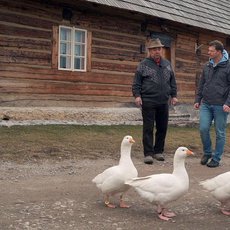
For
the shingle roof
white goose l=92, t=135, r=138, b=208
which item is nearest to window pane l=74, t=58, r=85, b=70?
the shingle roof

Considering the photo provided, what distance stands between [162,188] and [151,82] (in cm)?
289

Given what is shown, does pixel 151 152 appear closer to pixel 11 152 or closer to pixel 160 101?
pixel 160 101

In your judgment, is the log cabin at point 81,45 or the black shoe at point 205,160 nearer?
the black shoe at point 205,160

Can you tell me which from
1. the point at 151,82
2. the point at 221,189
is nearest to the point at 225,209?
the point at 221,189

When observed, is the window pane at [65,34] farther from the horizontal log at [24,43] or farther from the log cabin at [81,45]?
the horizontal log at [24,43]

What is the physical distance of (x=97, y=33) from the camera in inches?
467

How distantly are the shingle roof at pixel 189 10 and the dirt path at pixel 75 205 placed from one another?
5446mm

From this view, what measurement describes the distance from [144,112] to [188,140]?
2915mm

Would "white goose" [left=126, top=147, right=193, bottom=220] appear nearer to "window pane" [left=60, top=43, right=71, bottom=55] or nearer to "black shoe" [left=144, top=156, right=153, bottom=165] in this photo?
"black shoe" [left=144, top=156, right=153, bottom=165]

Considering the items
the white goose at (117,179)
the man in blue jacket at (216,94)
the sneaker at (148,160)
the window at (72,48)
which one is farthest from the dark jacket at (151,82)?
the window at (72,48)

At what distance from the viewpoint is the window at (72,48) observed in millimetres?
11242

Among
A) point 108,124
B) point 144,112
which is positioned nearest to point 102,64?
point 108,124

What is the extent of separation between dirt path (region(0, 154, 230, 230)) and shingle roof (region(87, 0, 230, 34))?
545cm

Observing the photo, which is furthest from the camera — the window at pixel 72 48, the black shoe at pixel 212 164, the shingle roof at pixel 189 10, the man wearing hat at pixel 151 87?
the shingle roof at pixel 189 10
